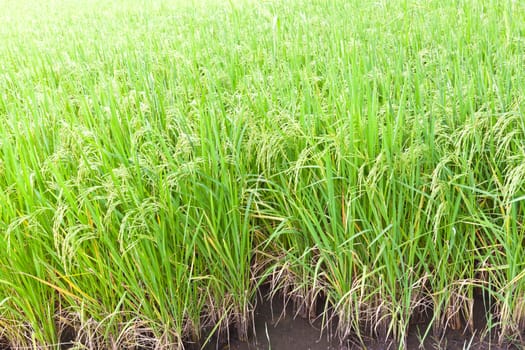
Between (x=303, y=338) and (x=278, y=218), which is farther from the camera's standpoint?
(x=303, y=338)

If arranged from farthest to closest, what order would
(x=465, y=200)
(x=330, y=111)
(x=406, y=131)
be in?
(x=330, y=111)
(x=406, y=131)
(x=465, y=200)

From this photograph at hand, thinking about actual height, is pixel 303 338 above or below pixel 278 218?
below

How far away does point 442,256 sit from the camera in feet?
5.13

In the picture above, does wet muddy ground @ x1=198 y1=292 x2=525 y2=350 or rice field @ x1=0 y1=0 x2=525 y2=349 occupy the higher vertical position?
rice field @ x1=0 y1=0 x2=525 y2=349

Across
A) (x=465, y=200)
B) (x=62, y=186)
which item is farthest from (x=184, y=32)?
(x=465, y=200)

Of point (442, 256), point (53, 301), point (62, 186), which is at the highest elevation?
point (62, 186)

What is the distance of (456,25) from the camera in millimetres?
2863

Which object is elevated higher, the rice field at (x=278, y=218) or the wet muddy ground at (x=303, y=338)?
the rice field at (x=278, y=218)

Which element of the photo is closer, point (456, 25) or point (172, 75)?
point (172, 75)

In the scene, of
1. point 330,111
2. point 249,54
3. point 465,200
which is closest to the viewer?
point 465,200

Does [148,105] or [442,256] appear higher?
[148,105]

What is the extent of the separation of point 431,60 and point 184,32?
2201mm

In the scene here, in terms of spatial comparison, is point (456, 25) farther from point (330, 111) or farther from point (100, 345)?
point (100, 345)

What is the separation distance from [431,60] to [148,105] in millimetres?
1302
